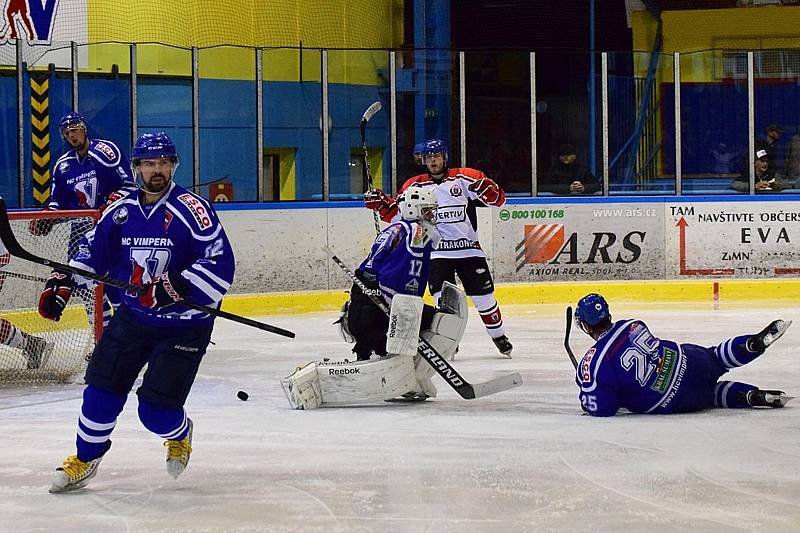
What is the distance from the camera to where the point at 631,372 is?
560 centimetres

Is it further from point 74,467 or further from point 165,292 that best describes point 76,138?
point 165,292

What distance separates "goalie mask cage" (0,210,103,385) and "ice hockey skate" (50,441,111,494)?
2886mm

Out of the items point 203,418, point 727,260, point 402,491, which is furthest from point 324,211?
point 402,491

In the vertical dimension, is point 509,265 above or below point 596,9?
below

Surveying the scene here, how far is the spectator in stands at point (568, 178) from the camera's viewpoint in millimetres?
11734

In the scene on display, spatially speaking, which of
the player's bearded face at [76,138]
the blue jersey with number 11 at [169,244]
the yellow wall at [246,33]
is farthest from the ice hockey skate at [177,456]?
the yellow wall at [246,33]

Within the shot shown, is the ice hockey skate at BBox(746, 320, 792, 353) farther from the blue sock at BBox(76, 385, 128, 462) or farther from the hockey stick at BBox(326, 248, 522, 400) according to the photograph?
the blue sock at BBox(76, 385, 128, 462)

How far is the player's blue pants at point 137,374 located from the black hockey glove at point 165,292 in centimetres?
18

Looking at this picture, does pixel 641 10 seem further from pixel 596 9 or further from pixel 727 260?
pixel 727 260

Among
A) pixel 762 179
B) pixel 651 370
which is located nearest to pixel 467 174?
pixel 651 370

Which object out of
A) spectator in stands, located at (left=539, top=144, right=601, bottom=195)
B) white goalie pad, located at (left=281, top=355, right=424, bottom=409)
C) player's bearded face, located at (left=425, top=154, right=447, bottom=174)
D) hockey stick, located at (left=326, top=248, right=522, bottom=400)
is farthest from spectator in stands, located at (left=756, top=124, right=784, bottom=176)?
white goalie pad, located at (left=281, top=355, right=424, bottom=409)

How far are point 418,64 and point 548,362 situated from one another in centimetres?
447

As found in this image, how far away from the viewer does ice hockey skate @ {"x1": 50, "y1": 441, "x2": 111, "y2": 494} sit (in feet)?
14.4

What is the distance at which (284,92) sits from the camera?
36.4 feet
